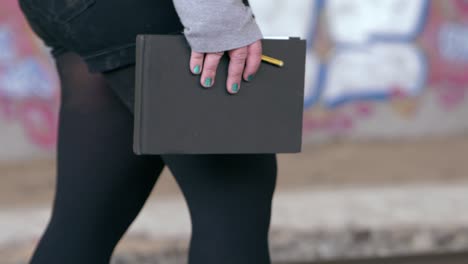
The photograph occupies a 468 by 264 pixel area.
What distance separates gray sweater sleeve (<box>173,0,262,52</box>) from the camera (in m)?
1.60

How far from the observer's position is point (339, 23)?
554 centimetres

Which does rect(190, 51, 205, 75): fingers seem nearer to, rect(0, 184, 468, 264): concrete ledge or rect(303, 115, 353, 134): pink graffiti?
rect(0, 184, 468, 264): concrete ledge

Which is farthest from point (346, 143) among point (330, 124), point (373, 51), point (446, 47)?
point (446, 47)

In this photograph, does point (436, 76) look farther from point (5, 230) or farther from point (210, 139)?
point (210, 139)

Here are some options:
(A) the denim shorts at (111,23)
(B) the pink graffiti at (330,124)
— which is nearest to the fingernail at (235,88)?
(A) the denim shorts at (111,23)

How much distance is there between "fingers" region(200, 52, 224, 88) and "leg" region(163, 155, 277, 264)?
0.16 m

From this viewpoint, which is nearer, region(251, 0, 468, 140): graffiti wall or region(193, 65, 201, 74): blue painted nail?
region(193, 65, 201, 74): blue painted nail

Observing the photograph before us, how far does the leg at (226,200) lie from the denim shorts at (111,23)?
0.20 m

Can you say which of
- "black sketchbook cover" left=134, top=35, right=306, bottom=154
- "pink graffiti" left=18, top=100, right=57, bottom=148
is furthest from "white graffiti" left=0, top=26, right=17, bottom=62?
"black sketchbook cover" left=134, top=35, right=306, bottom=154

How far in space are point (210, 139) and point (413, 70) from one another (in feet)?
13.6

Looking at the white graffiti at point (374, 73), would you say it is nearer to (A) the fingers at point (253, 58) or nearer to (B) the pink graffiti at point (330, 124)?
(B) the pink graffiti at point (330, 124)

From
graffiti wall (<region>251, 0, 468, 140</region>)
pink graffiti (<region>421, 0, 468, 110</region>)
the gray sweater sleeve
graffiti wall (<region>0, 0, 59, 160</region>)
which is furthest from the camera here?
pink graffiti (<region>421, 0, 468, 110</region>)

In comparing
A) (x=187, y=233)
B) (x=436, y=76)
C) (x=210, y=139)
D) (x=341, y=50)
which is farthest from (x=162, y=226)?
(x=436, y=76)

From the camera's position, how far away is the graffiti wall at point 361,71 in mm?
5094
